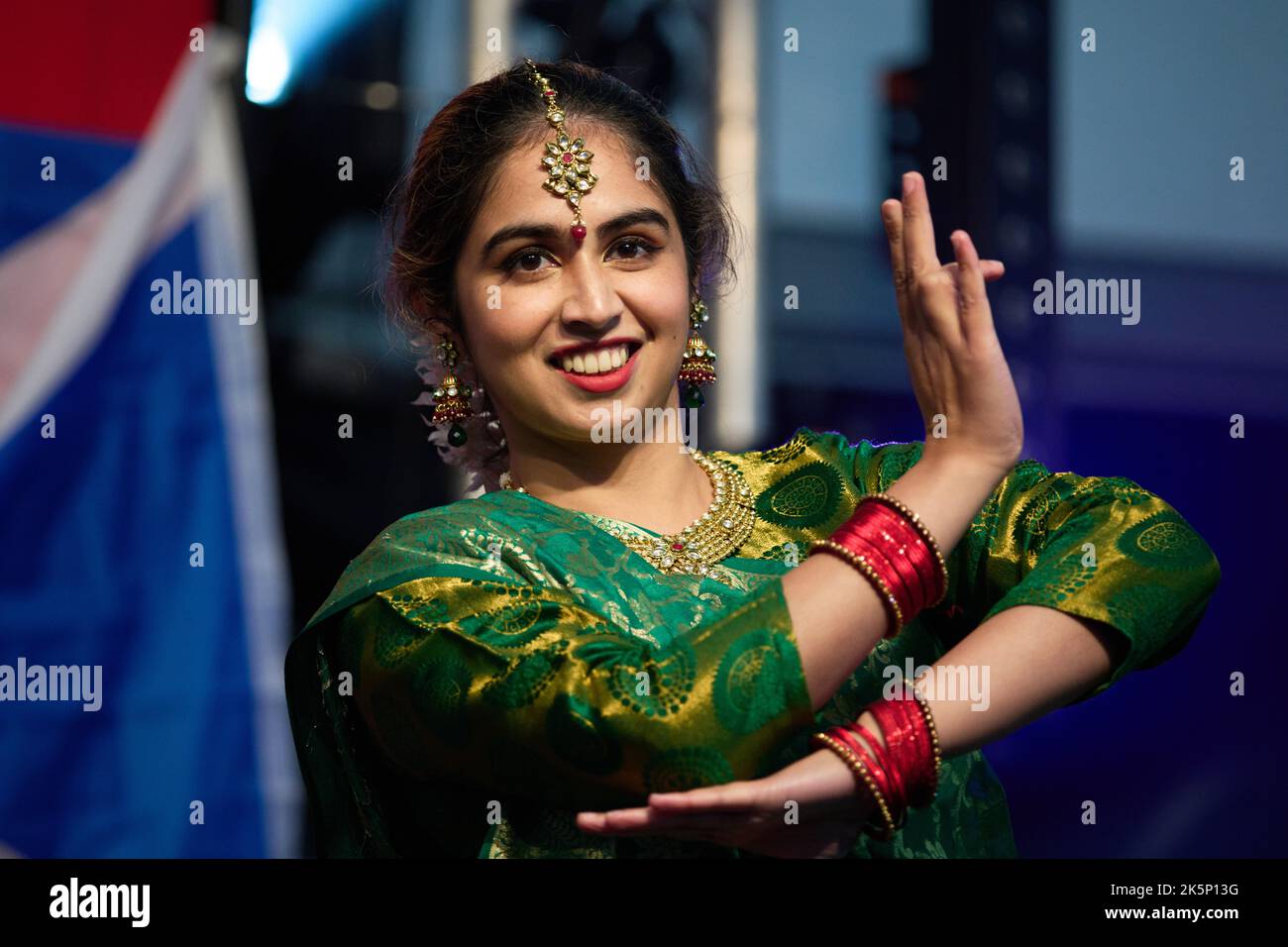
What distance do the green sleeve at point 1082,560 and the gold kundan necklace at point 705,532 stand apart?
151 mm

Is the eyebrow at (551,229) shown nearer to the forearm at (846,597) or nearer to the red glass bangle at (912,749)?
the forearm at (846,597)

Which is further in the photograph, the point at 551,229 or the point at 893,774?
the point at 551,229

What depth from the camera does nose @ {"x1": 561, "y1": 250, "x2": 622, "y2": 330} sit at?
178 cm

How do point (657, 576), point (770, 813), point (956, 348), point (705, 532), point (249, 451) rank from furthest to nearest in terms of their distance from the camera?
1. point (249, 451)
2. point (705, 532)
3. point (657, 576)
4. point (956, 348)
5. point (770, 813)

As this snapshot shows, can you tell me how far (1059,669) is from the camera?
1.57 metres

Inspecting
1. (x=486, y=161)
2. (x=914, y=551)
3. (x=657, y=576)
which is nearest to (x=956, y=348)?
(x=914, y=551)

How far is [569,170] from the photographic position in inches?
72.6

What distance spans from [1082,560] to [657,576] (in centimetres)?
44

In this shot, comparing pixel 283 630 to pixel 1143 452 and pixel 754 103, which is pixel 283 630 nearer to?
pixel 754 103

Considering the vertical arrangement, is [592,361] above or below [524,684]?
above

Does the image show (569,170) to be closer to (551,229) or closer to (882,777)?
(551,229)

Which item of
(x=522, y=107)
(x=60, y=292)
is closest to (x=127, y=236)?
(x=60, y=292)

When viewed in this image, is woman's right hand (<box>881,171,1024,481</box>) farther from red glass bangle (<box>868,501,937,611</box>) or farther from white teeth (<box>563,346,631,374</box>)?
white teeth (<box>563,346,631,374</box>)

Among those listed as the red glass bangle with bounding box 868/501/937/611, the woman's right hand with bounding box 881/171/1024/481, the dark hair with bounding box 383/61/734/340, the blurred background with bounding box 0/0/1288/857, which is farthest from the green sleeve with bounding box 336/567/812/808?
the blurred background with bounding box 0/0/1288/857
